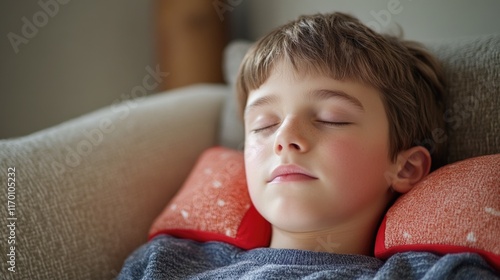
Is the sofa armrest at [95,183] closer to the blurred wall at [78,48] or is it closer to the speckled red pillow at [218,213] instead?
the speckled red pillow at [218,213]

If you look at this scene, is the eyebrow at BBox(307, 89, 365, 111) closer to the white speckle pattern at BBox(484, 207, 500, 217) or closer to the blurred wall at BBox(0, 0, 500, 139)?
the white speckle pattern at BBox(484, 207, 500, 217)

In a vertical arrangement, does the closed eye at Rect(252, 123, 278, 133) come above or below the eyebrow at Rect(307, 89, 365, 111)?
below

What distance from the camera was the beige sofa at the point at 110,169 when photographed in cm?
94

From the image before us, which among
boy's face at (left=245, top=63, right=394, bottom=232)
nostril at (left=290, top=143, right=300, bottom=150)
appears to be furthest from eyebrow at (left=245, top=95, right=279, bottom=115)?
nostril at (left=290, top=143, right=300, bottom=150)

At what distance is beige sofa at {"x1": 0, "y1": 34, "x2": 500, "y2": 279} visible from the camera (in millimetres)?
940

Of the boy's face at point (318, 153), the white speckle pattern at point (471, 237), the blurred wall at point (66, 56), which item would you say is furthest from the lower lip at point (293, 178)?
the blurred wall at point (66, 56)

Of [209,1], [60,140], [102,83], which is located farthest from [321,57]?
[102,83]

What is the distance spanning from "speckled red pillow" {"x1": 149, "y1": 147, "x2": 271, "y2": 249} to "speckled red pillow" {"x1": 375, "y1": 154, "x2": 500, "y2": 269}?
27cm

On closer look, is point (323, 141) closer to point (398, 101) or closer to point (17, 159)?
point (398, 101)

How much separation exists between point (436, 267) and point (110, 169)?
71 cm

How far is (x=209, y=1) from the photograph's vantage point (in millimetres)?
1803

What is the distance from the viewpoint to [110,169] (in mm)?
1091

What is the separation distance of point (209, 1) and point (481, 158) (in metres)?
1.23

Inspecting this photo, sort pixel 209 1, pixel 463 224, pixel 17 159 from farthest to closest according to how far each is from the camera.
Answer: pixel 209 1 < pixel 17 159 < pixel 463 224
